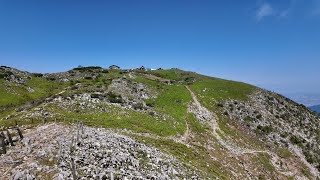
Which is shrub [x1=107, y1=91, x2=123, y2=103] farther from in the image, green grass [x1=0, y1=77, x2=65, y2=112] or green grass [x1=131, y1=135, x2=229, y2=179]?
green grass [x1=131, y1=135, x2=229, y2=179]

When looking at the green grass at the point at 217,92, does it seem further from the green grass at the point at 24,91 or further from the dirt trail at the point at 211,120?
the green grass at the point at 24,91

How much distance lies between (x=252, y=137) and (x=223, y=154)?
2001 cm

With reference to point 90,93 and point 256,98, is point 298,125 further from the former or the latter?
point 90,93

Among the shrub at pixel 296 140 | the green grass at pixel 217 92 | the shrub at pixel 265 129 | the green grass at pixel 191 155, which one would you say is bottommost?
the green grass at pixel 191 155

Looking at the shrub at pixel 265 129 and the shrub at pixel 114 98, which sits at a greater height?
the shrub at pixel 114 98

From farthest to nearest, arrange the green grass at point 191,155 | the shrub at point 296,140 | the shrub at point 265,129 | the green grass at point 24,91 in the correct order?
the shrub at point 265,129 < the shrub at point 296,140 < the green grass at point 24,91 < the green grass at point 191,155

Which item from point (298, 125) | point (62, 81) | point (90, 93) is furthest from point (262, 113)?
point (62, 81)

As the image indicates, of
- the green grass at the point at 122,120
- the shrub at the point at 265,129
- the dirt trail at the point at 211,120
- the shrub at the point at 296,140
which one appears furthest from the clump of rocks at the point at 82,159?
the shrub at the point at 296,140

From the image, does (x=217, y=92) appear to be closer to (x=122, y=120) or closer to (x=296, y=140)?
(x=296, y=140)

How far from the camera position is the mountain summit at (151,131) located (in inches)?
1097

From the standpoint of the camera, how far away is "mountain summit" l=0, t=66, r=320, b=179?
27.9 metres

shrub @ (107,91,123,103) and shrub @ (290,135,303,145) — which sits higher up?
shrub @ (107,91,123,103)

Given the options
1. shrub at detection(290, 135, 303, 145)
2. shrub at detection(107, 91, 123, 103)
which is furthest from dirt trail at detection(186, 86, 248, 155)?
shrub at detection(290, 135, 303, 145)

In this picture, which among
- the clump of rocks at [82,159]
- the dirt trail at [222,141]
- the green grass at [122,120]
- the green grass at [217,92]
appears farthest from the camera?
the green grass at [217,92]
